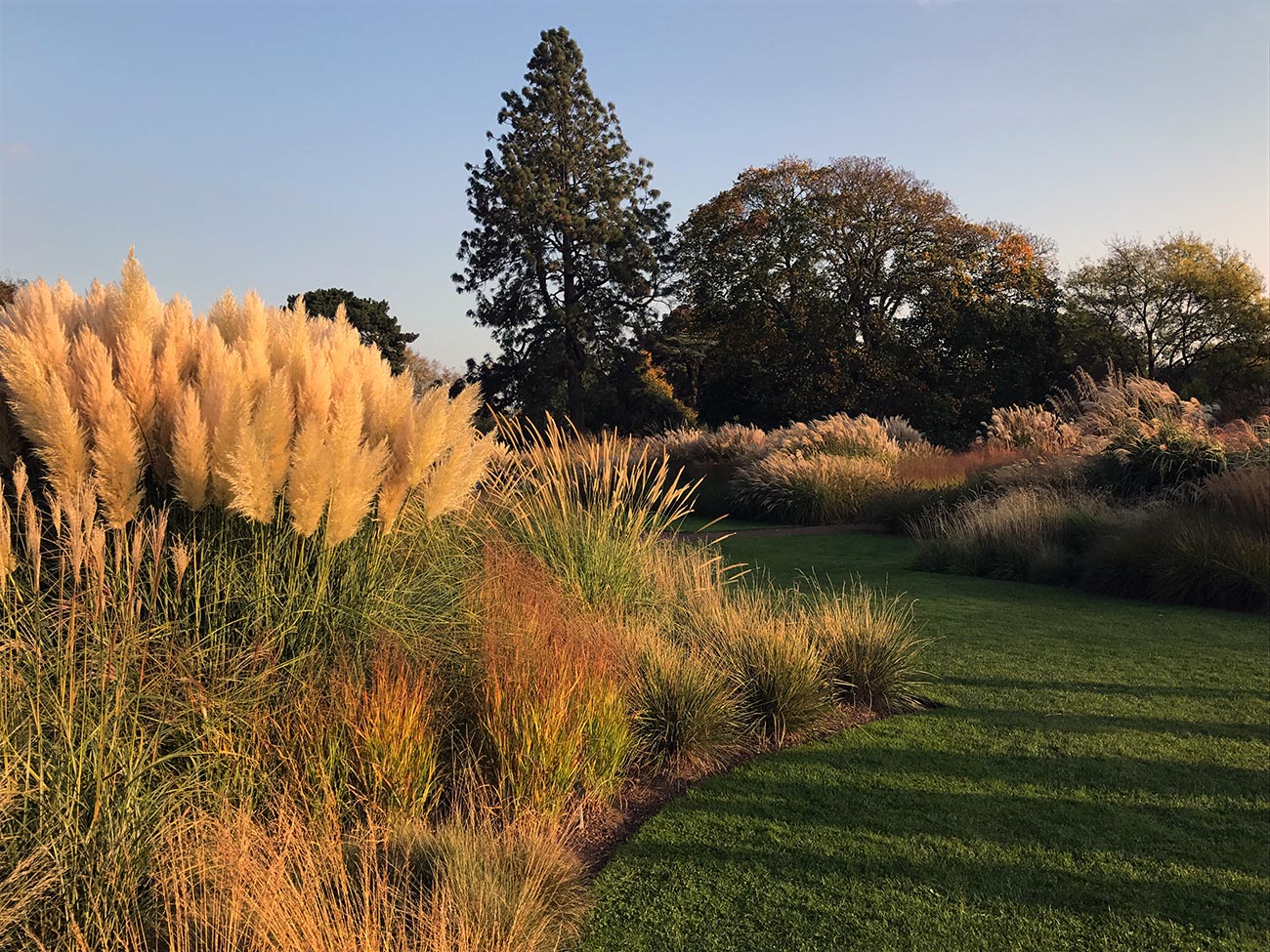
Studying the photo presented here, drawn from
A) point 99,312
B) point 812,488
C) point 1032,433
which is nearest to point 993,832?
point 99,312

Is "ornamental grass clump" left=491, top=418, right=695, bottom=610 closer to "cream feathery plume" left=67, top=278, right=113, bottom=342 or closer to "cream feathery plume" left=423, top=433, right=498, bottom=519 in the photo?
"cream feathery plume" left=423, top=433, right=498, bottom=519

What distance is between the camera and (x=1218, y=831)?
11.0ft

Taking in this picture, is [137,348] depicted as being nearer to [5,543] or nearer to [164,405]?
[164,405]

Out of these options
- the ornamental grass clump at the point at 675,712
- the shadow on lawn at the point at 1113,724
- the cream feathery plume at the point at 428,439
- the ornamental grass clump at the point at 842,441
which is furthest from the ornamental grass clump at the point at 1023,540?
the cream feathery plume at the point at 428,439

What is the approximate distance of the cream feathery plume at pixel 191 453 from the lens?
2.90 m

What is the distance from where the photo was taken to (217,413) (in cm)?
313

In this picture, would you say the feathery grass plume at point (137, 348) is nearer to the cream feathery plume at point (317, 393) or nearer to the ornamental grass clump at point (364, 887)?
the cream feathery plume at point (317, 393)

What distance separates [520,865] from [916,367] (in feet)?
104

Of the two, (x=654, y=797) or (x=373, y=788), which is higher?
(x=373, y=788)

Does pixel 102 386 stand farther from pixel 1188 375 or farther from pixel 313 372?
pixel 1188 375

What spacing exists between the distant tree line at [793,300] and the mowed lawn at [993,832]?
26.4m

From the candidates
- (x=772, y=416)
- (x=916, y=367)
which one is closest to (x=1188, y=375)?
(x=916, y=367)

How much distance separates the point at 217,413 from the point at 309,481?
1.74ft

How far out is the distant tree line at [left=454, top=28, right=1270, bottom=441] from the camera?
3186cm
